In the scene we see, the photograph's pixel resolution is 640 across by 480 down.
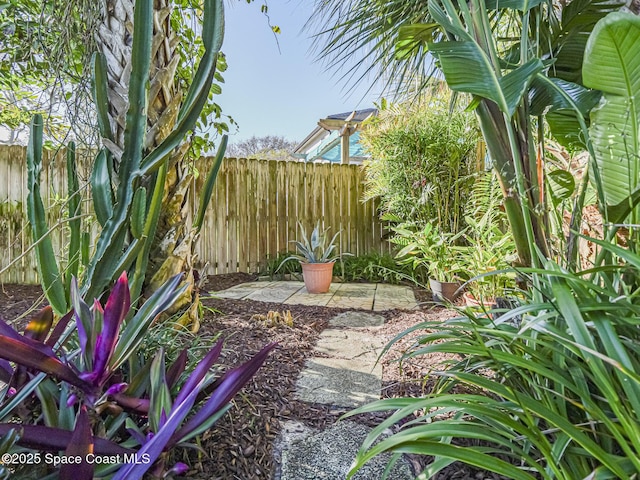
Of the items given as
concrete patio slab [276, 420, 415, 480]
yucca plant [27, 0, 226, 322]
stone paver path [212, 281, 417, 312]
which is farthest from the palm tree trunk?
stone paver path [212, 281, 417, 312]

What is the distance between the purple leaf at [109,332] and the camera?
81 cm

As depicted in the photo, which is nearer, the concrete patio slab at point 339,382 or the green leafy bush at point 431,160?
the concrete patio slab at point 339,382

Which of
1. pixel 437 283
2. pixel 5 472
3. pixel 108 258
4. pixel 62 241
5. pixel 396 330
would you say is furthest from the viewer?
pixel 62 241

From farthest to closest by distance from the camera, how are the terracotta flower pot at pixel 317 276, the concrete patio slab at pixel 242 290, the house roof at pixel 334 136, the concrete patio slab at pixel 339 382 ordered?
the house roof at pixel 334 136, the terracotta flower pot at pixel 317 276, the concrete patio slab at pixel 242 290, the concrete patio slab at pixel 339 382

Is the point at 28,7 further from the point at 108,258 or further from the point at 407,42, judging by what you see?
the point at 407,42

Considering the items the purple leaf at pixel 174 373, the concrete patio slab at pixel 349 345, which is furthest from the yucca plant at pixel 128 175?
the concrete patio slab at pixel 349 345

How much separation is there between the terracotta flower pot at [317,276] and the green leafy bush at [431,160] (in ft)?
3.82

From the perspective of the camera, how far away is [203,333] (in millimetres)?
1698

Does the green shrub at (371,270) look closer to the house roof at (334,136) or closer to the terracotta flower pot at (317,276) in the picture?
the terracotta flower pot at (317,276)

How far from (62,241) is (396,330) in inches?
149

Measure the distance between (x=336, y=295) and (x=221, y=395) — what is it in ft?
8.85

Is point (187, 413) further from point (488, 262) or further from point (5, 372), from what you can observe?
point (488, 262)

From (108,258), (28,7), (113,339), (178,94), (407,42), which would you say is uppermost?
(28,7)

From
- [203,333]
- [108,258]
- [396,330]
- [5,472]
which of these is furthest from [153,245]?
[396,330]
